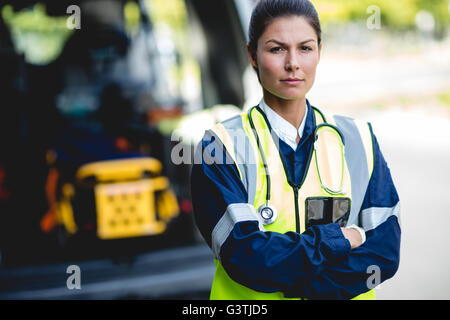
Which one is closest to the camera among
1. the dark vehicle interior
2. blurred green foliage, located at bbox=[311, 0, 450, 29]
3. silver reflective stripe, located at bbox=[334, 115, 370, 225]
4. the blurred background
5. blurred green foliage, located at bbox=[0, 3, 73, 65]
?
silver reflective stripe, located at bbox=[334, 115, 370, 225]

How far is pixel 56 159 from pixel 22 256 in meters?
0.86

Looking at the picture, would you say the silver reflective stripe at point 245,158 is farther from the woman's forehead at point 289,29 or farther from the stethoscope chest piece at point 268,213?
the woman's forehead at point 289,29

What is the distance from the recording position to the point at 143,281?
3.65m

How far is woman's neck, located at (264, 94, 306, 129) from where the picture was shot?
1.51 meters

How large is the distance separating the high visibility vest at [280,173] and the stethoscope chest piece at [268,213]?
1 cm

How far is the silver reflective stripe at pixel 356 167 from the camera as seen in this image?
1.50m

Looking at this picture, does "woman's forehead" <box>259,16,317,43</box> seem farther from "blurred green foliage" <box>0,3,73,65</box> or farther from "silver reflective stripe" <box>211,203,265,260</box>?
"blurred green foliage" <box>0,3,73,65</box>

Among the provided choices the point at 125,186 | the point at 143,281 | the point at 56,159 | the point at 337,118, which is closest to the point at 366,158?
the point at 337,118

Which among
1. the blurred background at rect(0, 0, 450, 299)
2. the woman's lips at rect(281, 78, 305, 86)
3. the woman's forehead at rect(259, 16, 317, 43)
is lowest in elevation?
the blurred background at rect(0, 0, 450, 299)

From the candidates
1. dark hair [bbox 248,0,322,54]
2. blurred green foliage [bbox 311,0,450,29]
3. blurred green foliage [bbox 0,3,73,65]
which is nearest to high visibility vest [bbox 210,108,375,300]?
dark hair [bbox 248,0,322,54]

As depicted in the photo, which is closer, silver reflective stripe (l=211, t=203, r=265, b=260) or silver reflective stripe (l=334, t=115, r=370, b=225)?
silver reflective stripe (l=211, t=203, r=265, b=260)

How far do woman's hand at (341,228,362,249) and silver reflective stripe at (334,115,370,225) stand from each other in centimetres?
4

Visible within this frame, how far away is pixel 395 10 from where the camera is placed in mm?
25547

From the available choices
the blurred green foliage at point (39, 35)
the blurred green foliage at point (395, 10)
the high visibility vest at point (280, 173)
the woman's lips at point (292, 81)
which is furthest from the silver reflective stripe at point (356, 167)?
the blurred green foliage at point (395, 10)
